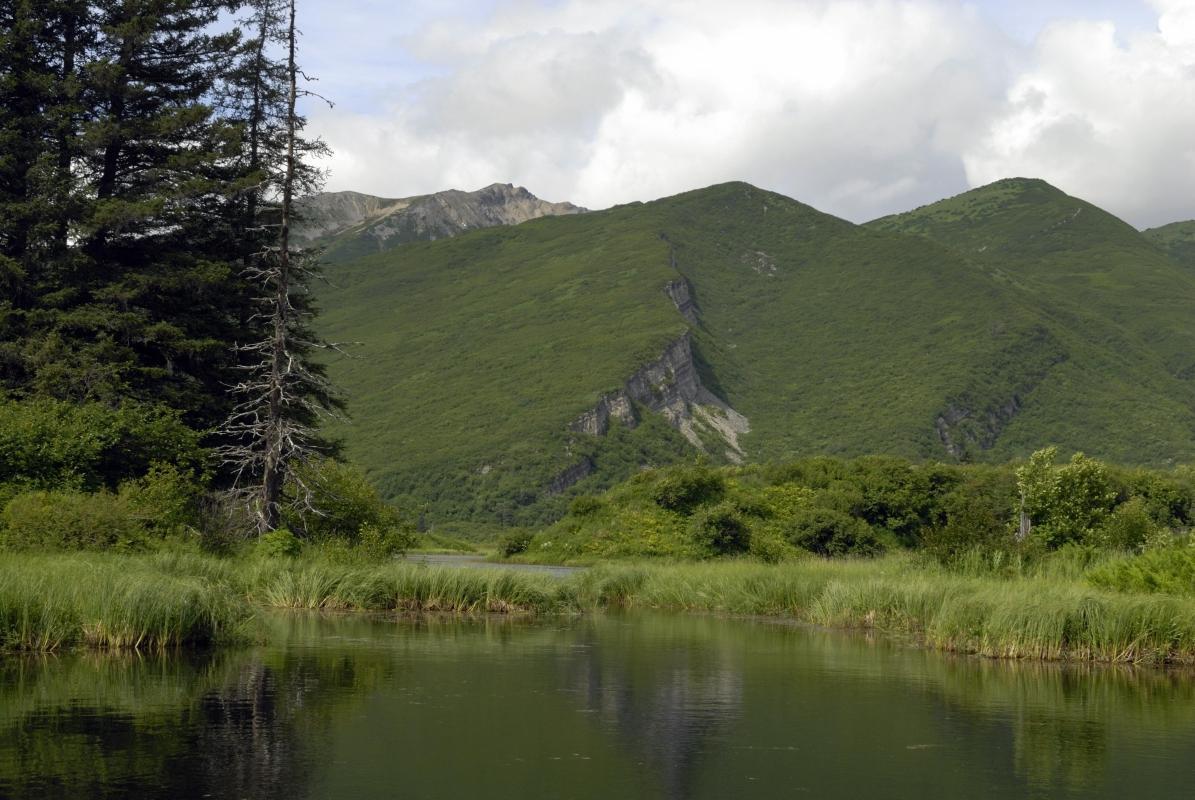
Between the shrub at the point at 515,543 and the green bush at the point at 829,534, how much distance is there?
22.7 m

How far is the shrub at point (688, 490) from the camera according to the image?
72375mm

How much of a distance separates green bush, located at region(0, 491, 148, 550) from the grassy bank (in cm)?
164

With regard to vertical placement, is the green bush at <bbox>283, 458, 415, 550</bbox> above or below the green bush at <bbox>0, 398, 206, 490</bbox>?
below

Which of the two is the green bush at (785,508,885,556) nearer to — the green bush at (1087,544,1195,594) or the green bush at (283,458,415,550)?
the green bush at (283,458,415,550)

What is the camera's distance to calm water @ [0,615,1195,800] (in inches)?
581

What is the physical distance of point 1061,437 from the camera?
19438cm

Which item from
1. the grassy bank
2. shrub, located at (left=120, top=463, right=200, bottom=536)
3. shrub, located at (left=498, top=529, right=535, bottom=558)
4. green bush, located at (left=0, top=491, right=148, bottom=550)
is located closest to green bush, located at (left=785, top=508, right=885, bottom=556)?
shrub, located at (left=498, top=529, right=535, bottom=558)

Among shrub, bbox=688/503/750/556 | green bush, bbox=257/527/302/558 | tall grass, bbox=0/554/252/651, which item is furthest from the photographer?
shrub, bbox=688/503/750/556

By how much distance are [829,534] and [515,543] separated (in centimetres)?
2544

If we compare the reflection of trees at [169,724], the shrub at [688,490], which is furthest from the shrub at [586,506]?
the reflection of trees at [169,724]

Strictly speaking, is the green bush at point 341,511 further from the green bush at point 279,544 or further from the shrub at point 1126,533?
→ the shrub at point 1126,533

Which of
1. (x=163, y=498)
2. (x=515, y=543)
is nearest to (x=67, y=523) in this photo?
(x=163, y=498)

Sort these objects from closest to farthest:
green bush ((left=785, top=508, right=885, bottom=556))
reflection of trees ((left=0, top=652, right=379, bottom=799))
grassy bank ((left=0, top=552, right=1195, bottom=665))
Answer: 1. reflection of trees ((left=0, top=652, right=379, bottom=799))
2. grassy bank ((left=0, top=552, right=1195, bottom=665))
3. green bush ((left=785, top=508, right=885, bottom=556))

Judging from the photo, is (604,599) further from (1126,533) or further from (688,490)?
(688,490)
